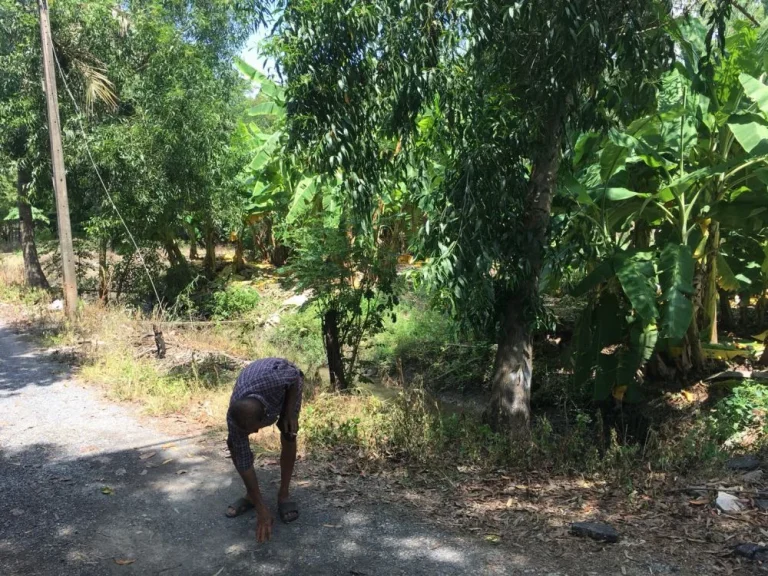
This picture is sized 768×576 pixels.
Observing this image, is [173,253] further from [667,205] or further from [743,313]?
[743,313]

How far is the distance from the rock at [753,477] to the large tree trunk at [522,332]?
201 centimetres

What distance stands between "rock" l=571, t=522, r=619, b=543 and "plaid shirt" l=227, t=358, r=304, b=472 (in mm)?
1975

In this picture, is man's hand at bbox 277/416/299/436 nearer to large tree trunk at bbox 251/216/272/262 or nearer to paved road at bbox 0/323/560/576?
paved road at bbox 0/323/560/576

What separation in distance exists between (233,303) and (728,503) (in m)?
12.3

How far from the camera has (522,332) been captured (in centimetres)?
646

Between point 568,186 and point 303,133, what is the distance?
3.03 metres

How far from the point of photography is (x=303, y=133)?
5445 mm

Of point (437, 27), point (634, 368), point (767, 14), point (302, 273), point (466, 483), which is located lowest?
point (466, 483)

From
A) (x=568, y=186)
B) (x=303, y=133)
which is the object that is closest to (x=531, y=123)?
(x=568, y=186)

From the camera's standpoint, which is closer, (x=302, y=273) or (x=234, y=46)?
(x=302, y=273)

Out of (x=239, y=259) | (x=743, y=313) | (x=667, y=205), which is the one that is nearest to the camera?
(x=667, y=205)

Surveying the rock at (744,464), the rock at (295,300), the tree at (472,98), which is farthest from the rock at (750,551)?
the rock at (295,300)

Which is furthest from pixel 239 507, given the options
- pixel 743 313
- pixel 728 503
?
pixel 743 313

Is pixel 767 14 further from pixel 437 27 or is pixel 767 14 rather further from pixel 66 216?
pixel 66 216
